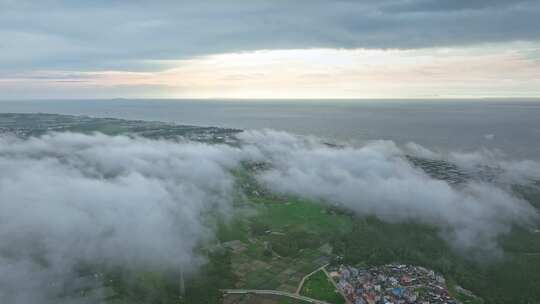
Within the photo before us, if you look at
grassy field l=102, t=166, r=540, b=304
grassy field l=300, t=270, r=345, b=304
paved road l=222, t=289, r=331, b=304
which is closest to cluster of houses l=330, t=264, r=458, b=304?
grassy field l=300, t=270, r=345, b=304

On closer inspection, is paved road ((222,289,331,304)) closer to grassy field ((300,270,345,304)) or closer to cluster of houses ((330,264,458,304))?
grassy field ((300,270,345,304))

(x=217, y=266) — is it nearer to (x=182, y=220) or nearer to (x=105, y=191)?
(x=182, y=220)

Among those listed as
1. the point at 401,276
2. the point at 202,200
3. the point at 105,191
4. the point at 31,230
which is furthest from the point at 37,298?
the point at 401,276

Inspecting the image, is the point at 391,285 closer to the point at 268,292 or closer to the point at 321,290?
the point at 321,290

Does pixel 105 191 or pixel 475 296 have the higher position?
pixel 105 191

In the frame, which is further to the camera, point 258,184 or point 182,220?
point 258,184

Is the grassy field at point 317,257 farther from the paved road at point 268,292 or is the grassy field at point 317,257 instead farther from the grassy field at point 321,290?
the paved road at point 268,292

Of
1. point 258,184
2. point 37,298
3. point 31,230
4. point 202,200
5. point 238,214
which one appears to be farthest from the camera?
point 258,184
